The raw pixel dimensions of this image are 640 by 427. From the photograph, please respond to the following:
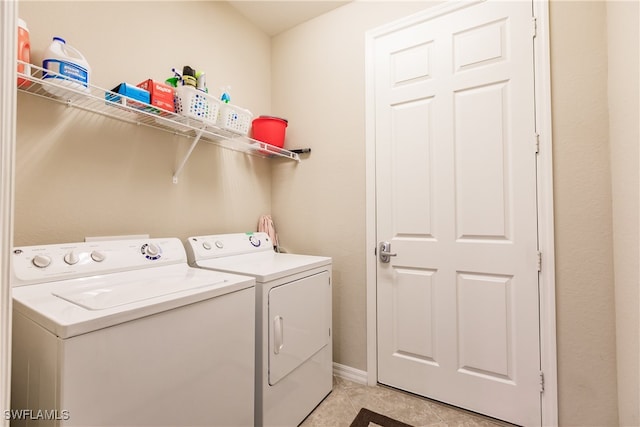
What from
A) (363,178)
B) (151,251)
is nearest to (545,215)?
(363,178)

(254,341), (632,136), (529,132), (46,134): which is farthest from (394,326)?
(46,134)

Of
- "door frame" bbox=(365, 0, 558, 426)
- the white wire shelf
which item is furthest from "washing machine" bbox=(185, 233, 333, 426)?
"door frame" bbox=(365, 0, 558, 426)

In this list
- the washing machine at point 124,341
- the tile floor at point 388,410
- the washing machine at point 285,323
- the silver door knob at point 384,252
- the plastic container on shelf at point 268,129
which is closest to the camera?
the washing machine at point 124,341

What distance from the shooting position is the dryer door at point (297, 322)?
4.67ft

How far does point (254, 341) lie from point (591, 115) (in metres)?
1.92

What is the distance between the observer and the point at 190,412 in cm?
102

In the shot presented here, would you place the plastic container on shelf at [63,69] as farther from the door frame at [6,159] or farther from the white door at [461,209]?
the white door at [461,209]

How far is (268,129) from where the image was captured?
7.11 ft

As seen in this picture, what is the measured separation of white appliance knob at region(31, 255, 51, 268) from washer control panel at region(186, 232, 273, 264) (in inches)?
24.5

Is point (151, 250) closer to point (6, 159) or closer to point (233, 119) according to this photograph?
point (233, 119)

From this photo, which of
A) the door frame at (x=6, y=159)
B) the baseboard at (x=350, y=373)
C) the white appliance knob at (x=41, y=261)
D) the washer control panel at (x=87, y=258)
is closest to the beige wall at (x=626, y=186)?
the baseboard at (x=350, y=373)

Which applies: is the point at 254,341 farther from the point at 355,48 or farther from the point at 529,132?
the point at 355,48

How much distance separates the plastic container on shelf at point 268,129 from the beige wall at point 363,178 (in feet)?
0.66

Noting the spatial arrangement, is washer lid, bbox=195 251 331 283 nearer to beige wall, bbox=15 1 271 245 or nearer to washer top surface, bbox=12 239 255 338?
washer top surface, bbox=12 239 255 338
